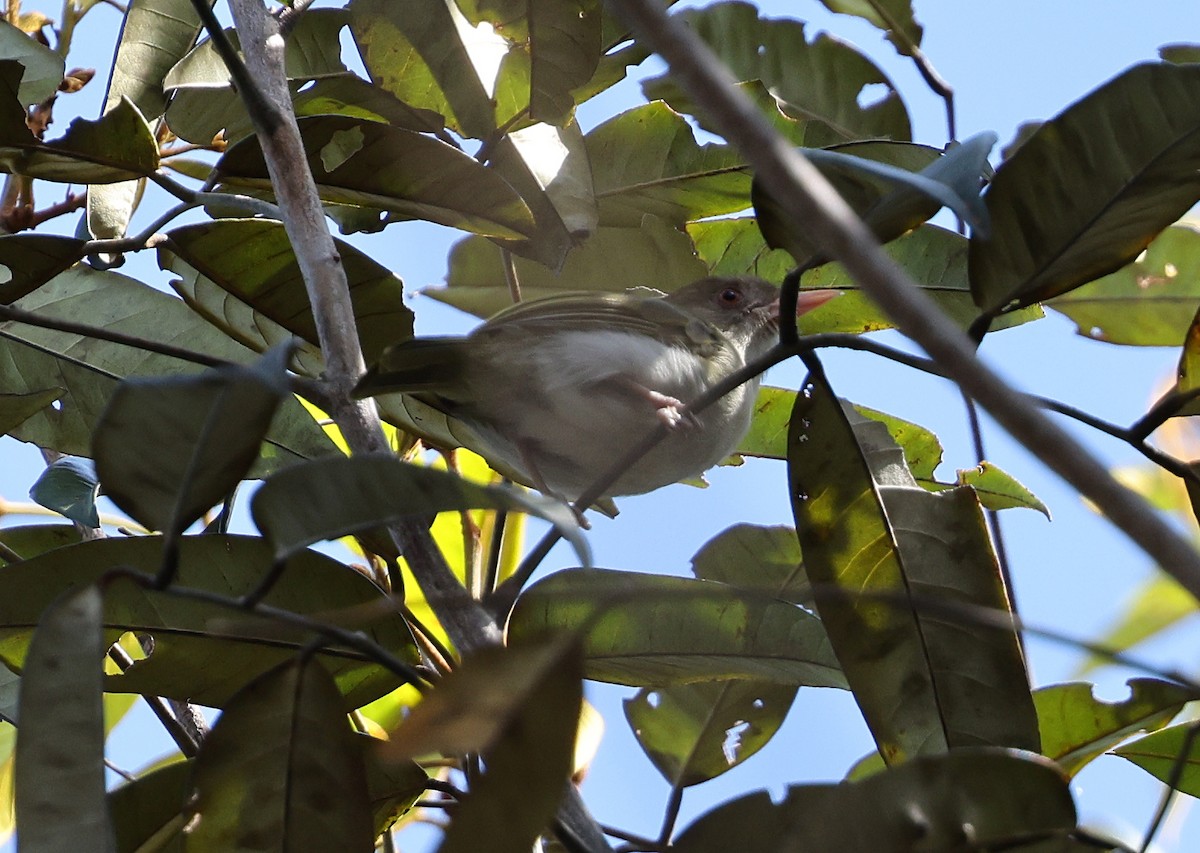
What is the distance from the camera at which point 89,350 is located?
1.94m

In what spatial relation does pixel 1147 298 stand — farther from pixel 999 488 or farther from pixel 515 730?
pixel 515 730

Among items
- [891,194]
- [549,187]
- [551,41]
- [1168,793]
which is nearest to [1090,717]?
[1168,793]

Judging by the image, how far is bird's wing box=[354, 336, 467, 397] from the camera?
132cm

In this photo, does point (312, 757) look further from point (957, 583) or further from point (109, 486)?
point (957, 583)

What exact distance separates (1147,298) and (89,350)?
175 cm

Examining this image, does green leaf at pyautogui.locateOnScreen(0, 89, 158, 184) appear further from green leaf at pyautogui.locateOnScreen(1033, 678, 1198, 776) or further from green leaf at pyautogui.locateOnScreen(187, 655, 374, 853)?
green leaf at pyautogui.locateOnScreen(1033, 678, 1198, 776)

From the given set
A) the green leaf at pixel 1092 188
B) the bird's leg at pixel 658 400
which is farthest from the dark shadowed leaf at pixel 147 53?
the green leaf at pixel 1092 188

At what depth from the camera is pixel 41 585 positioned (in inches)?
55.1

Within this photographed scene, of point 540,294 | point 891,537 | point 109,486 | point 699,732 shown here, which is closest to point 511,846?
point 109,486

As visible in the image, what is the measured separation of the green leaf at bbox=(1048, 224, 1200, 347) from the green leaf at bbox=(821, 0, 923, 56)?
21.3 inches

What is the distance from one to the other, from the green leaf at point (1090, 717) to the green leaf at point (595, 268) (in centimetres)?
96

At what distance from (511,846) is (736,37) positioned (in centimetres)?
184

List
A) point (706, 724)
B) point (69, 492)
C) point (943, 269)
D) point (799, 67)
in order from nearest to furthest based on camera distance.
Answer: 1. point (69, 492)
2. point (706, 724)
3. point (943, 269)
4. point (799, 67)

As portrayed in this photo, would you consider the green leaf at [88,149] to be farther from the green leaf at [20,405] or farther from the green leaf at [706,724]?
the green leaf at [706,724]
